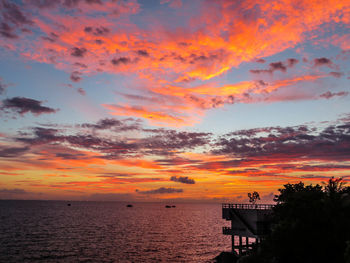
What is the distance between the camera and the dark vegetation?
25.8 meters

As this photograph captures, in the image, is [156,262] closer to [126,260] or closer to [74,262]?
[126,260]

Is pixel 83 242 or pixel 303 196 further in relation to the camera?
pixel 83 242

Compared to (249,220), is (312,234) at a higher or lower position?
higher

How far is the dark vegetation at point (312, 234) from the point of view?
1014 inches

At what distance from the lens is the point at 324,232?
27.0 meters

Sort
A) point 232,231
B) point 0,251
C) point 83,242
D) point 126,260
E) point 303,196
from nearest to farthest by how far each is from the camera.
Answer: point 303,196 → point 232,231 → point 126,260 → point 0,251 → point 83,242

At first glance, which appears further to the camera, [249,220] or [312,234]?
[249,220]

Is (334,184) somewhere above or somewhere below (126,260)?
above

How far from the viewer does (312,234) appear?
27047 millimetres

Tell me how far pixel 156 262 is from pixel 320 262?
4471 centimetres

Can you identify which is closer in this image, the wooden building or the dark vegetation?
the dark vegetation

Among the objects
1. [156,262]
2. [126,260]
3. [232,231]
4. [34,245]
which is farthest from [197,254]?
[34,245]

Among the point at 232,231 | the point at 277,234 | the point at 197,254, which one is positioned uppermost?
the point at 277,234

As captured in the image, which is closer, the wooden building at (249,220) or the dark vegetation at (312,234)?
the dark vegetation at (312,234)
